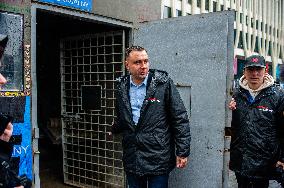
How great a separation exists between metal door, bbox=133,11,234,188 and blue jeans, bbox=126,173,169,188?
2.18ft

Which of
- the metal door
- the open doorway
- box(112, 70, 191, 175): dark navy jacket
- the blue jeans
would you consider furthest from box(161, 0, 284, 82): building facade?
the blue jeans

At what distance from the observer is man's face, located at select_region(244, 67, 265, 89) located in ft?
10.9

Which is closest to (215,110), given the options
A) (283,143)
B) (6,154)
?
(283,143)

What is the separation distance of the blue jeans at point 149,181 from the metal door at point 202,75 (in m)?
0.67

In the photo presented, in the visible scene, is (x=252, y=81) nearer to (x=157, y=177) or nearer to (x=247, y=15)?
(x=157, y=177)

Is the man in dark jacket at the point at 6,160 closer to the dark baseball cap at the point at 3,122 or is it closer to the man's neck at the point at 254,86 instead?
the dark baseball cap at the point at 3,122

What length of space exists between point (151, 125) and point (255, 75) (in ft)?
3.88

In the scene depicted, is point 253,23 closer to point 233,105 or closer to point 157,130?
point 233,105

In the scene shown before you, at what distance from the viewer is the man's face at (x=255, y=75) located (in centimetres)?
332

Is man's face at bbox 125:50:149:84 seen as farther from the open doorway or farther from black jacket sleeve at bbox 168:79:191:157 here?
the open doorway

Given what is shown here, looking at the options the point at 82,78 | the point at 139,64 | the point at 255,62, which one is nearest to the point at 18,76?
the point at 139,64

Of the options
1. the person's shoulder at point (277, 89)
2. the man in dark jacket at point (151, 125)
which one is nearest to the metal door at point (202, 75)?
the person's shoulder at point (277, 89)

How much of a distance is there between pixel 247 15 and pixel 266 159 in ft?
149

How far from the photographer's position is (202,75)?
3.77 meters
